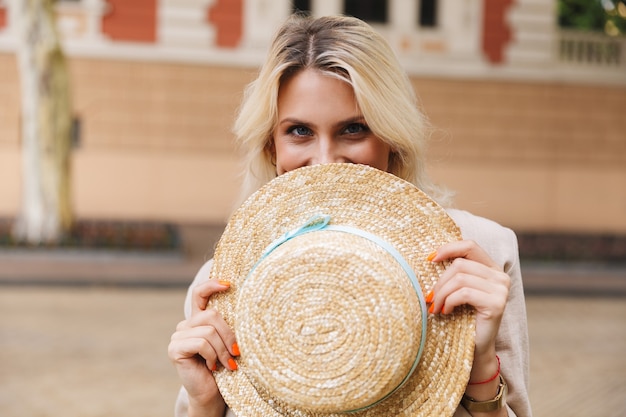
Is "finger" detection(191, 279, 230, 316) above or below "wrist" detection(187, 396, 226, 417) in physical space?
above

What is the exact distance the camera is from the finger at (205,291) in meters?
1.62

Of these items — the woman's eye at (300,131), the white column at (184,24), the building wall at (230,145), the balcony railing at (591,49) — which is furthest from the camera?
the balcony railing at (591,49)

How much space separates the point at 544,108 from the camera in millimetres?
17891

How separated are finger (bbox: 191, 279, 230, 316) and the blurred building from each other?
1479cm

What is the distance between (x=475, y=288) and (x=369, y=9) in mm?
16752

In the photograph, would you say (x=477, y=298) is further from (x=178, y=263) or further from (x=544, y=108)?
(x=544, y=108)

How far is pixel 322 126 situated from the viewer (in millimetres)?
1766

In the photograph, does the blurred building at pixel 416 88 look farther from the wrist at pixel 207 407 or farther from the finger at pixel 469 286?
the finger at pixel 469 286

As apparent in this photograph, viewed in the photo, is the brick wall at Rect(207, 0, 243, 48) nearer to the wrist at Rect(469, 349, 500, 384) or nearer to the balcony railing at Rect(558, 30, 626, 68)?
the balcony railing at Rect(558, 30, 626, 68)

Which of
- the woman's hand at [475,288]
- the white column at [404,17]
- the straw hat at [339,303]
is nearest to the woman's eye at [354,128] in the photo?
the straw hat at [339,303]

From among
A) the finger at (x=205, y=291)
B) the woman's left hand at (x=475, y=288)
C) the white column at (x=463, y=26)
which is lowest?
the white column at (x=463, y=26)

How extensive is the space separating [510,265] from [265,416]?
2.00ft

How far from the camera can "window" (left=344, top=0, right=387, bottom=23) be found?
1757cm

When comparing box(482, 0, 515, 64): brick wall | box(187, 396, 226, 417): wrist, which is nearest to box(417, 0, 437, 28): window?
box(482, 0, 515, 64): brick wall
